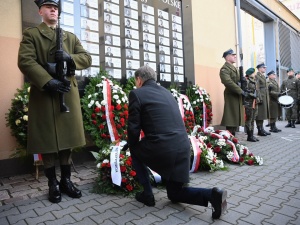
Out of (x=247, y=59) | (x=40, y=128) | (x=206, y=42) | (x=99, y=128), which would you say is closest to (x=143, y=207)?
(x=40, y=128)

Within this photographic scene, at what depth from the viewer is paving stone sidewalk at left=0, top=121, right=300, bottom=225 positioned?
2.25 m

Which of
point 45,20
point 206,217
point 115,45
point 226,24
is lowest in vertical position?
point 206,217

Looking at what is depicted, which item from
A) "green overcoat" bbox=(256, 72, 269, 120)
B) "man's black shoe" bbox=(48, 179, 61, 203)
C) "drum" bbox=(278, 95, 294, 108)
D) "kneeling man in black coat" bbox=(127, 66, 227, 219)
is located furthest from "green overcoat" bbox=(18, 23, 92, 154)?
"drum" bbox=(278, 95, 294, 108)

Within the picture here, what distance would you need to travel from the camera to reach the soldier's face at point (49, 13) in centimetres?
268

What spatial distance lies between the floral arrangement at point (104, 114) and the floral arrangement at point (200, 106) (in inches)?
95.2

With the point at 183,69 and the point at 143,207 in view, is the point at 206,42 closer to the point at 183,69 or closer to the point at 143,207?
the point at 183,69

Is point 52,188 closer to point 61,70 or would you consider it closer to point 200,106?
point 61,70

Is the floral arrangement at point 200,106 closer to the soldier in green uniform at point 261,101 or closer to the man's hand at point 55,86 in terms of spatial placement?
the soldier in green uniform at point 261,101

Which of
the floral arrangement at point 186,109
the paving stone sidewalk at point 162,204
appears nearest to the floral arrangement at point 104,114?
the paving stone sidewalk at point 162,204

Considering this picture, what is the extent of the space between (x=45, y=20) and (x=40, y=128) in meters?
1.16

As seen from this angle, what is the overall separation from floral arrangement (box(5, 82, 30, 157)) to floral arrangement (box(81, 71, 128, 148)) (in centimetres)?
82

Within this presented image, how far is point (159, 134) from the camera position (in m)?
2.30

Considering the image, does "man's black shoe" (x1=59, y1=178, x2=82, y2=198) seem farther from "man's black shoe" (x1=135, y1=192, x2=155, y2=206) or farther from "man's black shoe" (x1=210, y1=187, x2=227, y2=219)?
"man's black shoe" (x1=210, y1=187, x2=227, y2=219)

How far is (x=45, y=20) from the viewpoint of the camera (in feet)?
9.06
